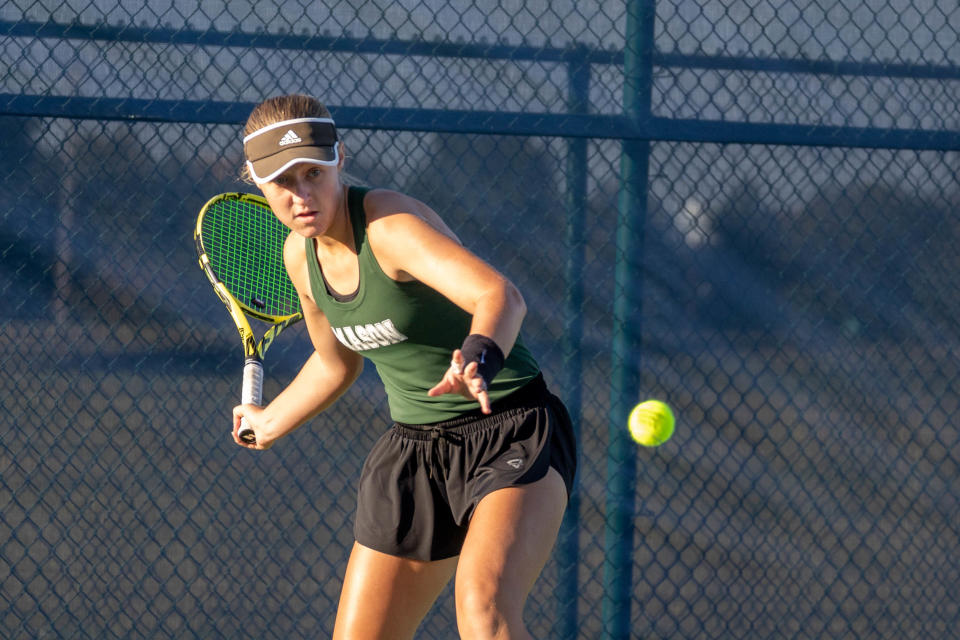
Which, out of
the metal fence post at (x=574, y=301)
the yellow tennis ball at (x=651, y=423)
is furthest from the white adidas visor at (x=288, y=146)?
the yellow tennis ball at (x=651, y=423)

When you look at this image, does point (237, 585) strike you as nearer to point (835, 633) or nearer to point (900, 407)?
point (835, 633)

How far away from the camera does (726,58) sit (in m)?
3.44

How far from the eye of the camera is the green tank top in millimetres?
2053

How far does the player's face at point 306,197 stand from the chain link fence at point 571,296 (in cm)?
123

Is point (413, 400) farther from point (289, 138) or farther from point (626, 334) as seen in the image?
point (626, 334)

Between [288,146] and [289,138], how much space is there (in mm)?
18

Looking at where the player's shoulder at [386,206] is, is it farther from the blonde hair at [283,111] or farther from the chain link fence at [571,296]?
the chain link fence at [571,296]

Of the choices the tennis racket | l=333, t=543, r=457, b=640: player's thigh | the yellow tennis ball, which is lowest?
l=333, t=543, r=457, b=640: player's thigh

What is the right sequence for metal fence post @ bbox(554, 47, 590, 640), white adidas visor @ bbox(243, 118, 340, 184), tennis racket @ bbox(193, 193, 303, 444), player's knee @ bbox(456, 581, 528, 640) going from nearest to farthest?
1. player's knee @ bbox(456, 581, 528, 640)
2. white adidas visor @ bbox(243, 118, 340, 184)
3. tennis racket @ bbox(193, 193, 303, 444)
4. metal fence post @ bbox(554, 47, 590, 640)

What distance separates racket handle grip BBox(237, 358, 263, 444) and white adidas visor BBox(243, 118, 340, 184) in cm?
62

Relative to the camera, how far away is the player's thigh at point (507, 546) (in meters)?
1.93

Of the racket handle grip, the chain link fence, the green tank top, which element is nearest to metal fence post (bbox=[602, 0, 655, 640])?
the chain link fence

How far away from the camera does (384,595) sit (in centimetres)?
226

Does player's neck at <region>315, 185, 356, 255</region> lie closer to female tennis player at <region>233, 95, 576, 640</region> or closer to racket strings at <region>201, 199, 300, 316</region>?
female tennis player at <region>233, 95, 576, 640</region>
